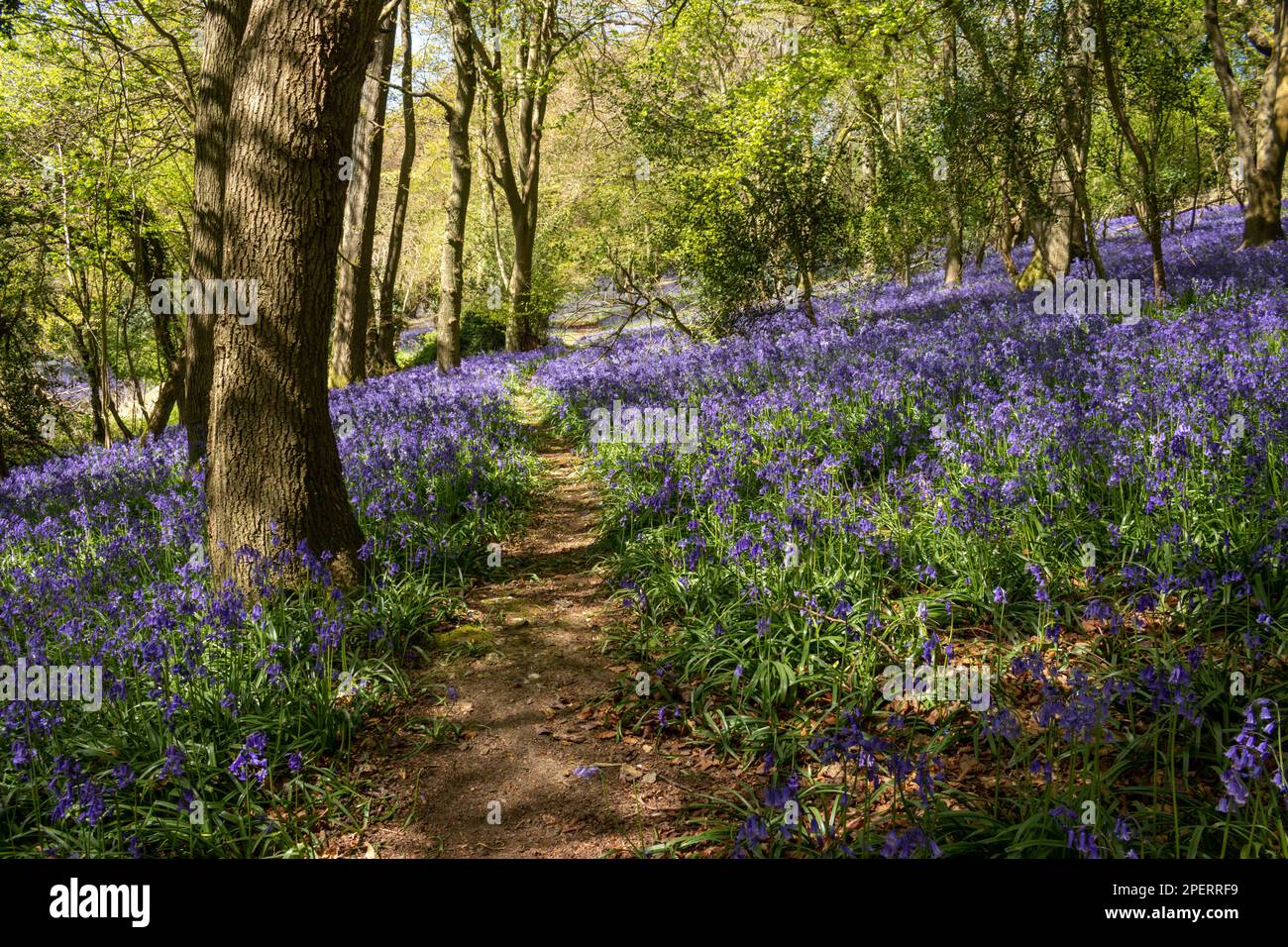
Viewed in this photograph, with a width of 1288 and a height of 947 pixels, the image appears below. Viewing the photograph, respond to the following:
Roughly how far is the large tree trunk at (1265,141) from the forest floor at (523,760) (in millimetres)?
14325

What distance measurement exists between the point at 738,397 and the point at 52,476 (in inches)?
313

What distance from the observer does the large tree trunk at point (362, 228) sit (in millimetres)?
13570

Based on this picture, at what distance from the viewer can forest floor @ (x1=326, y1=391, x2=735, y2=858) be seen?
3.24 m

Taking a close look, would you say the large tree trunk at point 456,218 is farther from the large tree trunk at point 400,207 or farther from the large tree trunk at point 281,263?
the large tree trunk at point 281,263

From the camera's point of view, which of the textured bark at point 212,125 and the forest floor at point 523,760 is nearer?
the forest floor at point 523,760

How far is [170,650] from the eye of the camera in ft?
13.0

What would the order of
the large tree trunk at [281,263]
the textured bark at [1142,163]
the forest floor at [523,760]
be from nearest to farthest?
the forest floor at [523,760] < the large tree trunk at [281,263] < the textured bark at [1142,163]

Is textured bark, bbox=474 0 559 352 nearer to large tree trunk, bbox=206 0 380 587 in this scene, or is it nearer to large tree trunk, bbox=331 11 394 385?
large tree trunk, bbox=331 11 394 385

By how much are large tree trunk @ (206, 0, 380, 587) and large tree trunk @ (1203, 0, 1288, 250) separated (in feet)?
48.1

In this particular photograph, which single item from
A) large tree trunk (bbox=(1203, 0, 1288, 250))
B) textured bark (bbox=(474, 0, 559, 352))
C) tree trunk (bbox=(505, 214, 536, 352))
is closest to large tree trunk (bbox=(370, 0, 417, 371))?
textured bark (bbox=(474, 0, 559, 352))

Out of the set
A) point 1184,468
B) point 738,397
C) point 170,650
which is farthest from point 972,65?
point 170,650

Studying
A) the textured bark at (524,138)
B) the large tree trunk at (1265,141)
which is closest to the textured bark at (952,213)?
the large tree trunk at (1265,141)

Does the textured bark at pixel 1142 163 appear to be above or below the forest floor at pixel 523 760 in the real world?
above

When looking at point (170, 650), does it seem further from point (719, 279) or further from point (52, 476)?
point (719, 279)
